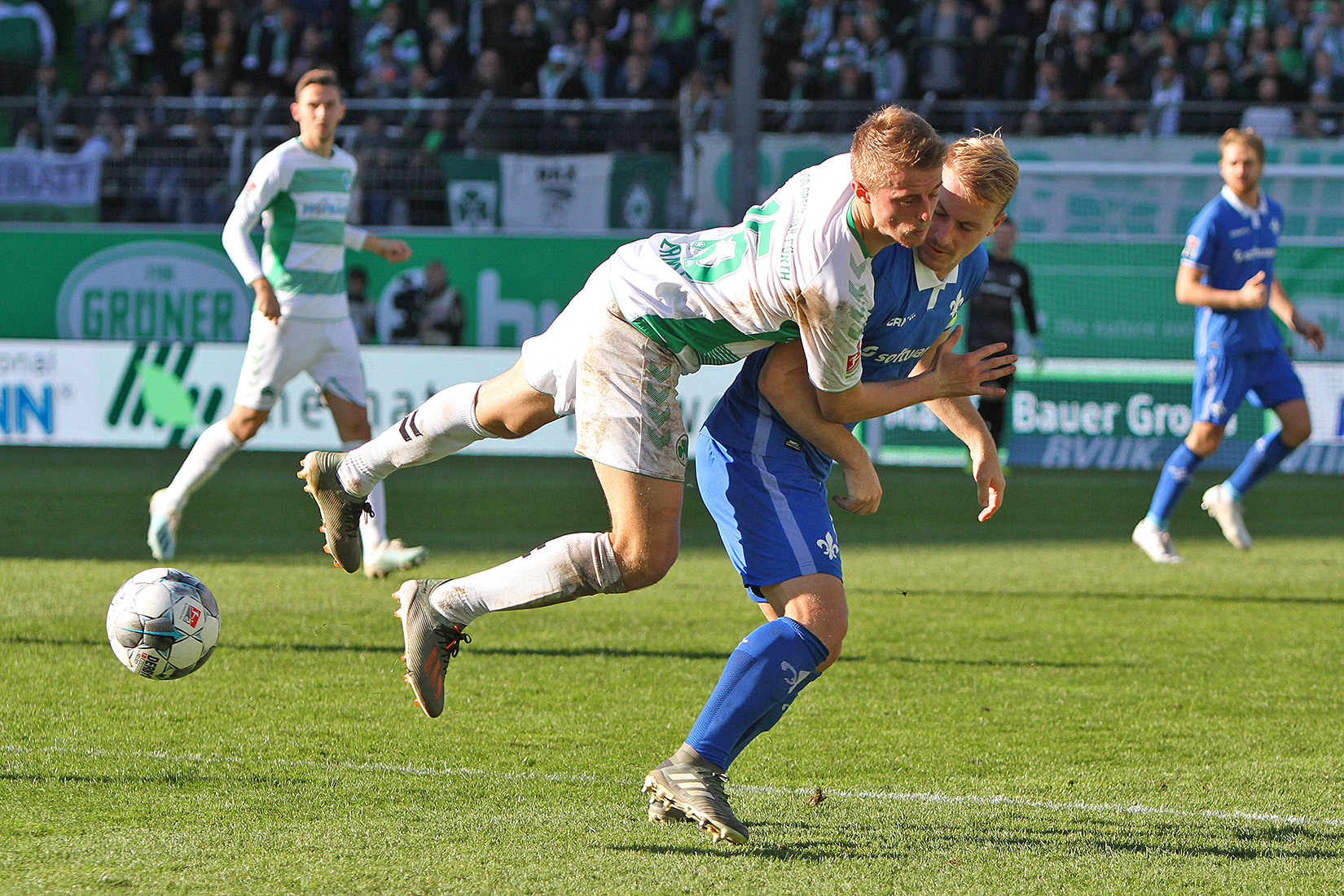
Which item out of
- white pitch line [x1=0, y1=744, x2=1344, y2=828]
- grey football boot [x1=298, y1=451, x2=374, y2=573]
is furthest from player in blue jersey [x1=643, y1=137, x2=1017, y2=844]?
grey football boot [x1=298, y1=451, x2=374, y2=573]

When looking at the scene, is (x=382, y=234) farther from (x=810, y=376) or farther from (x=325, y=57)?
(x=810, y=376)

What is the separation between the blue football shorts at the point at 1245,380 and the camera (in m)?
8.77

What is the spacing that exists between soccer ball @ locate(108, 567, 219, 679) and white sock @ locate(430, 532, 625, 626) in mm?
1068

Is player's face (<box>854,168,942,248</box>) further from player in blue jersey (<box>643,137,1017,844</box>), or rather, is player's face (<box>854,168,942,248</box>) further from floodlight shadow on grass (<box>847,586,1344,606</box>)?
floodlight shadow on grass (<box>847,586,1344,606</box>)

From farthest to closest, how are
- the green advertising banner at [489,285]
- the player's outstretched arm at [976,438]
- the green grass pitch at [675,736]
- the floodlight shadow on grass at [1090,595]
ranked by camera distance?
the green advertising banner at [489,285]
the floodlight shadow on grass at [1090,595]
the player's outstretched arm at [976,438]
the green grass pitch at [675,736]

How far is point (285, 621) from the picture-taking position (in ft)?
22.8

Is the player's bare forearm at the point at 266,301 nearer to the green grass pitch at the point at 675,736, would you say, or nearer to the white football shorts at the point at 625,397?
the green grass pitch at the point at 675,736

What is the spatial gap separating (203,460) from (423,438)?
3647mm

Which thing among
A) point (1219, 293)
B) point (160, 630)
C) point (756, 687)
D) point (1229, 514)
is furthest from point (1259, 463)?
point (160, 630)

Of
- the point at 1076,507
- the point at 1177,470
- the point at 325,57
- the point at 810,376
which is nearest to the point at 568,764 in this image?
the point at 810,376

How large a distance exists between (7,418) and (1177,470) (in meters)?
10.0

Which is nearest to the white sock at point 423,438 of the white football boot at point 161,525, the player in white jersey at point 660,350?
the player in white jersey at point 660,350

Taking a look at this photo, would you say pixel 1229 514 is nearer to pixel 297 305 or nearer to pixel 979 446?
pixel 297 305

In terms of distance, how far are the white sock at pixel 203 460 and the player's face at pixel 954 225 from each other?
508cm
